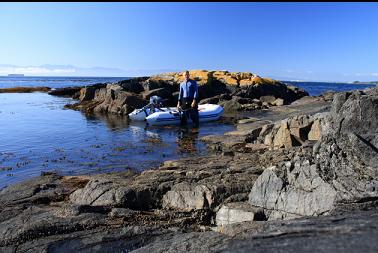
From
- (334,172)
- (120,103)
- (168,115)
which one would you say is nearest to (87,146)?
(168,115)

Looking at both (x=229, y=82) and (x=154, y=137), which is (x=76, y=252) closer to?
(x=154, y=137)

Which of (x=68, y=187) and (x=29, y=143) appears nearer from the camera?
(x=68, y=187)

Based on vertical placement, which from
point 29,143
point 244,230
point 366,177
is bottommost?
point 29,143

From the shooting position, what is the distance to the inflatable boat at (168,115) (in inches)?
933

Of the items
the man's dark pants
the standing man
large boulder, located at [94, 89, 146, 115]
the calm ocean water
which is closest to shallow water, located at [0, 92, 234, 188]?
the calm ocean water

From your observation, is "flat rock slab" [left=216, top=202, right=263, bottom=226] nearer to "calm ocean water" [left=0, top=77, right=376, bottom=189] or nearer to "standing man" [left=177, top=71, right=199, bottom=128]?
"calm ocean water" [left=0, top=77, right=376, bottom=189]

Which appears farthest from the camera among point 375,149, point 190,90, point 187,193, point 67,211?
point 190,90

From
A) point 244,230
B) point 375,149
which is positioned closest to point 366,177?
point 375,149

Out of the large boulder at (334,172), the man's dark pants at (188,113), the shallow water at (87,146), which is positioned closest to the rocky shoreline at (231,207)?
the large boulder at (334,172)

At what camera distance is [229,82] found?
144 feet

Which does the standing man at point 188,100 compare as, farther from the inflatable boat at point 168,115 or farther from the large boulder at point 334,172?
the large boulder at point 334,172

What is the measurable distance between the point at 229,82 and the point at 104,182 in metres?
36.2

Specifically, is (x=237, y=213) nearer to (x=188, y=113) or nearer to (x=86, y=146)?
(x=86, y=146)

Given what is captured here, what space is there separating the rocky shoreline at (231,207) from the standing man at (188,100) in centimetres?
1147
